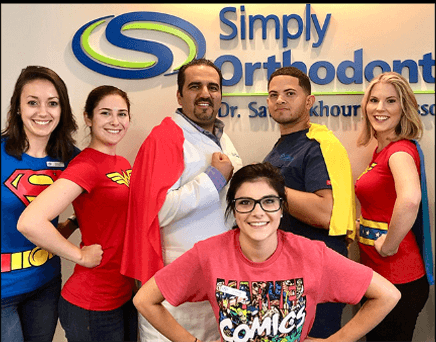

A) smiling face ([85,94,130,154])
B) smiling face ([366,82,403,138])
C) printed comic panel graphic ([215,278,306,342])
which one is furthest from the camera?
smiling face ([366,82,403,138])

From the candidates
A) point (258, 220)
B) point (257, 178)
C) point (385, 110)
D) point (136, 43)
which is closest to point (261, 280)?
point (258, 220)

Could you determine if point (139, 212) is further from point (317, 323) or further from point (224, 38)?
point (224, 38)

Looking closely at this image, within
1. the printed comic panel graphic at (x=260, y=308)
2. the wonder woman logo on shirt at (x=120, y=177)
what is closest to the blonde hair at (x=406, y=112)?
the printed comic panel graphic at (x=260, y=308)

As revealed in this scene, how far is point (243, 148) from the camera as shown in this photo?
9.02 ft

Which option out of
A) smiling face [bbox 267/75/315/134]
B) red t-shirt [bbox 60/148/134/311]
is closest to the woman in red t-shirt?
smiling face [bbox 267/75/315/134]

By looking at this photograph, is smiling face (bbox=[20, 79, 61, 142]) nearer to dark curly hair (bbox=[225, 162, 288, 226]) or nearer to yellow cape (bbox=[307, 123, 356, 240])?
dark curly hair (bbox=[225, 162, 288, 226])

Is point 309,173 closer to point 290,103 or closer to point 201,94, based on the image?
point 290,103

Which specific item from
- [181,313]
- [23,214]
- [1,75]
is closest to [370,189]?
[181,313]

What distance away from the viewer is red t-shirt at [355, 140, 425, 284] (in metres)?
2.17

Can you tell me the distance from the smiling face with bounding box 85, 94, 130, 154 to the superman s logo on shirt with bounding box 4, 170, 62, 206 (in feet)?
1.09

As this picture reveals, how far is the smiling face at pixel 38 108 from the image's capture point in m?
1.93

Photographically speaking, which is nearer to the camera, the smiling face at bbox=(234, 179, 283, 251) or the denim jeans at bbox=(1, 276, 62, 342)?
the smiling face at bbox=(234, 179, 283, 251)

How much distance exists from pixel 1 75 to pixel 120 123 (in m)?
Result: 1.15

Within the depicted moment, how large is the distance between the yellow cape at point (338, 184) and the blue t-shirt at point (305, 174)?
0.03 metres
